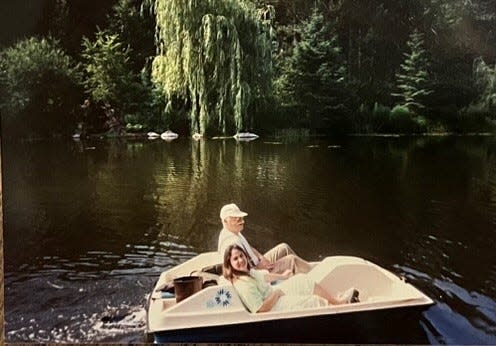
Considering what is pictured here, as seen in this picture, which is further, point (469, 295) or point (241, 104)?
point (241, 104)

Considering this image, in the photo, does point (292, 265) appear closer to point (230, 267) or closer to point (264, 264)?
point (264, 264)

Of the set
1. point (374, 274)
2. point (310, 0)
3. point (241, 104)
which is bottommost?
point (374, 274)

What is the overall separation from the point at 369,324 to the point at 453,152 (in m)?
0.79

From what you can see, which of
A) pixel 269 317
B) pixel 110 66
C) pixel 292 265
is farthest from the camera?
pixel 110 66

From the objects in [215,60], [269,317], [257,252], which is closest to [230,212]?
[257,252]

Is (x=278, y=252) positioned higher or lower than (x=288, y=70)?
lower

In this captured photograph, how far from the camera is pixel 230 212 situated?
2475 millimetres

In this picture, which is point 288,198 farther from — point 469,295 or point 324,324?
point 469,295

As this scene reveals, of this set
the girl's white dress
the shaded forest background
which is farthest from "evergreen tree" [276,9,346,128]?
the girl's white dress

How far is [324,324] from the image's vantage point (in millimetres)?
2291

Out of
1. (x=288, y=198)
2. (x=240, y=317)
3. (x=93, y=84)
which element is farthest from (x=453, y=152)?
(x=93, y=84)

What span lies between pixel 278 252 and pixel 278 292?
0.17m

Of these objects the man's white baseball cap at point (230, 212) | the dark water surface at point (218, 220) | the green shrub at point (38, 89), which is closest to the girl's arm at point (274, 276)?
Result: the dark water surface at point (218, 220)

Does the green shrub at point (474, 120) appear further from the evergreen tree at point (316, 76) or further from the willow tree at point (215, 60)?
the willow tree at point (215, 60)
